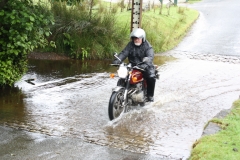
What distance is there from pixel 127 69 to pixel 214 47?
385 inches

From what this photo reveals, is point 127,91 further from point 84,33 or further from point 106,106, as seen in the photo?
point 84,33

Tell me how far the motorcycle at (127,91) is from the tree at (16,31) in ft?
6.41

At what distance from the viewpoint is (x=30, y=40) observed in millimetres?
8141

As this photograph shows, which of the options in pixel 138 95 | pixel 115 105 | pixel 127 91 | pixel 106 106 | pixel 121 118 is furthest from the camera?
pixel 106 106

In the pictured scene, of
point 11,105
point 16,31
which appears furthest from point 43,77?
point 16,31

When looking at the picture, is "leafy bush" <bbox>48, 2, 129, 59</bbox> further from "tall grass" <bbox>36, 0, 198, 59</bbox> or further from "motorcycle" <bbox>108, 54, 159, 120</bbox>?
"motorcycle" <bbox>108, 54, 159, 120</bbox>

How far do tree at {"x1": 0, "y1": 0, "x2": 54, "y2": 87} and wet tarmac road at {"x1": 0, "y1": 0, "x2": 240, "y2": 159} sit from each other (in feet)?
2.56

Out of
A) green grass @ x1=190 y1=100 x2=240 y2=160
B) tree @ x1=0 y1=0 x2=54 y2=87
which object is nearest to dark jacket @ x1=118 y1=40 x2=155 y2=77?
tree @ x1=0 y1=0 x2=54 y2=87

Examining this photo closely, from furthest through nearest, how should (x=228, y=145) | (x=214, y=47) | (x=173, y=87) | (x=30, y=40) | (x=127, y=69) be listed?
(x=214, y=47) → (x=173, y=87) → (x=30, y=40) → (x=127, y=69) → (x=228, y=145)

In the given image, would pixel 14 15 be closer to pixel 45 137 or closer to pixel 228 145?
pixel 45 137

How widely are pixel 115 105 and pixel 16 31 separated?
106 inches

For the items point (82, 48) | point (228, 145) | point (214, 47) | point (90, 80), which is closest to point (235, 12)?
point (214, 47)

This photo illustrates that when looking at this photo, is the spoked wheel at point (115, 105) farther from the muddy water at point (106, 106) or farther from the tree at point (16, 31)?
the tree at point (16, 31)

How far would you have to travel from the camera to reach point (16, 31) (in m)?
7.73
